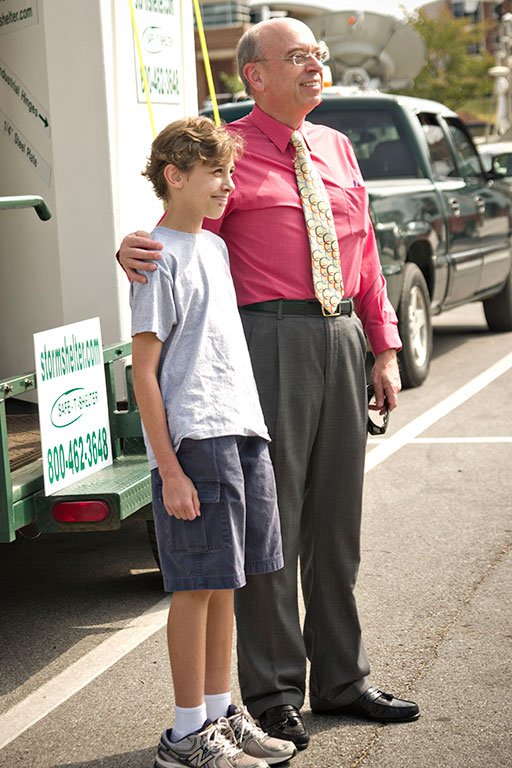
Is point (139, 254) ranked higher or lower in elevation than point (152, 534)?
higher

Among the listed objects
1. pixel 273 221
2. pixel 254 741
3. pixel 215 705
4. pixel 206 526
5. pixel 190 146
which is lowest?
pixel 254 741

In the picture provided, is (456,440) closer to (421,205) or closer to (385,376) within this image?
(421,205)

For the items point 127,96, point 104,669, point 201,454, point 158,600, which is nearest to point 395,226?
point 127,96

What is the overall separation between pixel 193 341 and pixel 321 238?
0.56m

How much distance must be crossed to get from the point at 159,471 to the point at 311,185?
0.95 meters

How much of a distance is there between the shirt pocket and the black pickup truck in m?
4.56

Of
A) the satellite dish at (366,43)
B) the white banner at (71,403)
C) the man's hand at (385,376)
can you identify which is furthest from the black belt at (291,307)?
the satellite dish at (366,43)

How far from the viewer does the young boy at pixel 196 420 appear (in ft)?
9.92

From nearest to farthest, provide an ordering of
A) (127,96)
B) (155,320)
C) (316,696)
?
(155,320) → (316,696) → (127,96)

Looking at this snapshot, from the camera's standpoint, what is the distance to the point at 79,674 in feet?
13.4

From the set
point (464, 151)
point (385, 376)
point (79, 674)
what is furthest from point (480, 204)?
point (79, 674)

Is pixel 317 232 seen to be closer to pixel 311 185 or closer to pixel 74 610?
pixel 311 185

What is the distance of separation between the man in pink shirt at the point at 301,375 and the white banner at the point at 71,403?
93 centimetres

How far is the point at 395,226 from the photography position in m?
8.43
